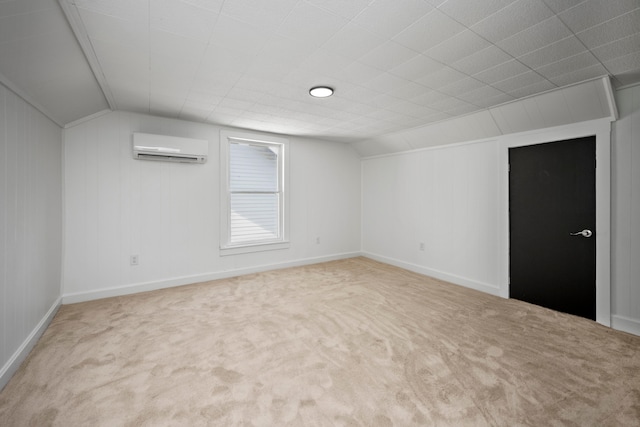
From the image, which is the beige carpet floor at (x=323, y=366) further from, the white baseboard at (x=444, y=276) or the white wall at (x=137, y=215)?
the white wall at (x=137, y=215)

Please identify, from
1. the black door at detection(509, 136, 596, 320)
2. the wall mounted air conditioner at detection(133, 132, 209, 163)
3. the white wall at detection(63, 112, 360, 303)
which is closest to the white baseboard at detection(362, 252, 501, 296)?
the black door at detection(509, 136, 596, 320)

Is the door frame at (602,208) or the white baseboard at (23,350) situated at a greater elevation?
the door frame at (602,208)

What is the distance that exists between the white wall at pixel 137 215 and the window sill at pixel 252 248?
0.23 feet

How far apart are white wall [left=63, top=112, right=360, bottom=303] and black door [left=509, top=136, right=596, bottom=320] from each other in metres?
3.26

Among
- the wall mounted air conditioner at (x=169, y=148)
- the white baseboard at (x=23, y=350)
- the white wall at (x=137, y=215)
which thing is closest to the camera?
the white baseboard at (x=23, y=350)

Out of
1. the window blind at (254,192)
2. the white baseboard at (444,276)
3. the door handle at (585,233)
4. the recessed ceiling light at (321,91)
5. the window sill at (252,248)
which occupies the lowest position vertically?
the white baseboard at (444,276)

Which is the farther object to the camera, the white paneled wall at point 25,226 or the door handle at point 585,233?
the door handle at point 585,233

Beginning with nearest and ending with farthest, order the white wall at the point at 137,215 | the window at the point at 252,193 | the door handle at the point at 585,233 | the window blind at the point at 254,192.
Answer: the door handle at the point at 585,233
the white wall at the point at 137,215
the window at the point at 252,193
the window blind at the point at 254,192

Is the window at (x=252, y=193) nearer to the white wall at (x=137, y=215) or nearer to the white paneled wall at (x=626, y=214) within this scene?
the white wall at (x=137, y=215)

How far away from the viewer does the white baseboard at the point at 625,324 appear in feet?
8.19

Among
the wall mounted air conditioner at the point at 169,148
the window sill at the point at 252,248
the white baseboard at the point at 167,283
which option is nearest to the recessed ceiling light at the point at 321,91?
the wall mounted air conditioner at the point at 169,148

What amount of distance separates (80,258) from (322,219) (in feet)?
11.4

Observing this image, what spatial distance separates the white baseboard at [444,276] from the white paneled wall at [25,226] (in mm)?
4540

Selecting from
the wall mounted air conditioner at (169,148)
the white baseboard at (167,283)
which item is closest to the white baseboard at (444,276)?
the white baseboard at (167,283)
